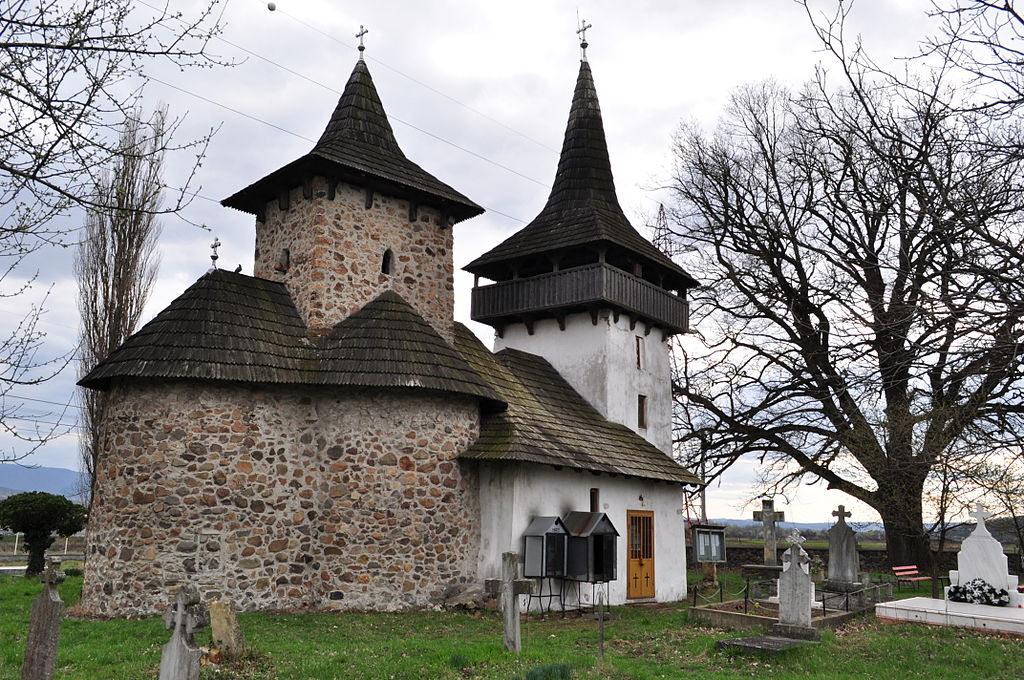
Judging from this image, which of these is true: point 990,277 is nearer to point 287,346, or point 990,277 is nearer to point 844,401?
point 287,346

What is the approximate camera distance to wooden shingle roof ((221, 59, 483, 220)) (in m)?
14.9

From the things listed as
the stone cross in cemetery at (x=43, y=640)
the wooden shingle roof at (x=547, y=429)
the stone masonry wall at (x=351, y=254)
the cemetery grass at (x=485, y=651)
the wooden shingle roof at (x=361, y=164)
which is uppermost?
the wooden shingle roof at (x=361, y=164)

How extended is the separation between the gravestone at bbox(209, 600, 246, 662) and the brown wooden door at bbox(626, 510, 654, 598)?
10.1m

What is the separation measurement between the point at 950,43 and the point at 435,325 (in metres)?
11.7

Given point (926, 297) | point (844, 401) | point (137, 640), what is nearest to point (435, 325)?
point (137, 640)

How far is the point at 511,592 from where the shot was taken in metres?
9.70

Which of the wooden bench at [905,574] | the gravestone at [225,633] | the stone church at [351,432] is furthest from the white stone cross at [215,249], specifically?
the wooden bench at [905,574]

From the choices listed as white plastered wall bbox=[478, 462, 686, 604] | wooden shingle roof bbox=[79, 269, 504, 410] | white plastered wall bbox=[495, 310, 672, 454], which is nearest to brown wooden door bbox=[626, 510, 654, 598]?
white plastered wall bbox=[478, 462, 686, 604]

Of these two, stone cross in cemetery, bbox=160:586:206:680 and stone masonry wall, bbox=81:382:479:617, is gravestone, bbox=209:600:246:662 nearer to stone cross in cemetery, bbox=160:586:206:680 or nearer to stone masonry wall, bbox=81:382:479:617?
stone cross in cemetery, bbox=160:586:206:680

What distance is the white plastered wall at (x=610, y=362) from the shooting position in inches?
757

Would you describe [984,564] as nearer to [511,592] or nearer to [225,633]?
[511,592]

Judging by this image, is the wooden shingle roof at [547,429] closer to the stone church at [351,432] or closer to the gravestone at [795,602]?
the stone church at [351,432]

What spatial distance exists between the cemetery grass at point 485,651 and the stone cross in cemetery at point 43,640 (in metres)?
0.90

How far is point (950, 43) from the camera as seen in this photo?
19.4 ft
